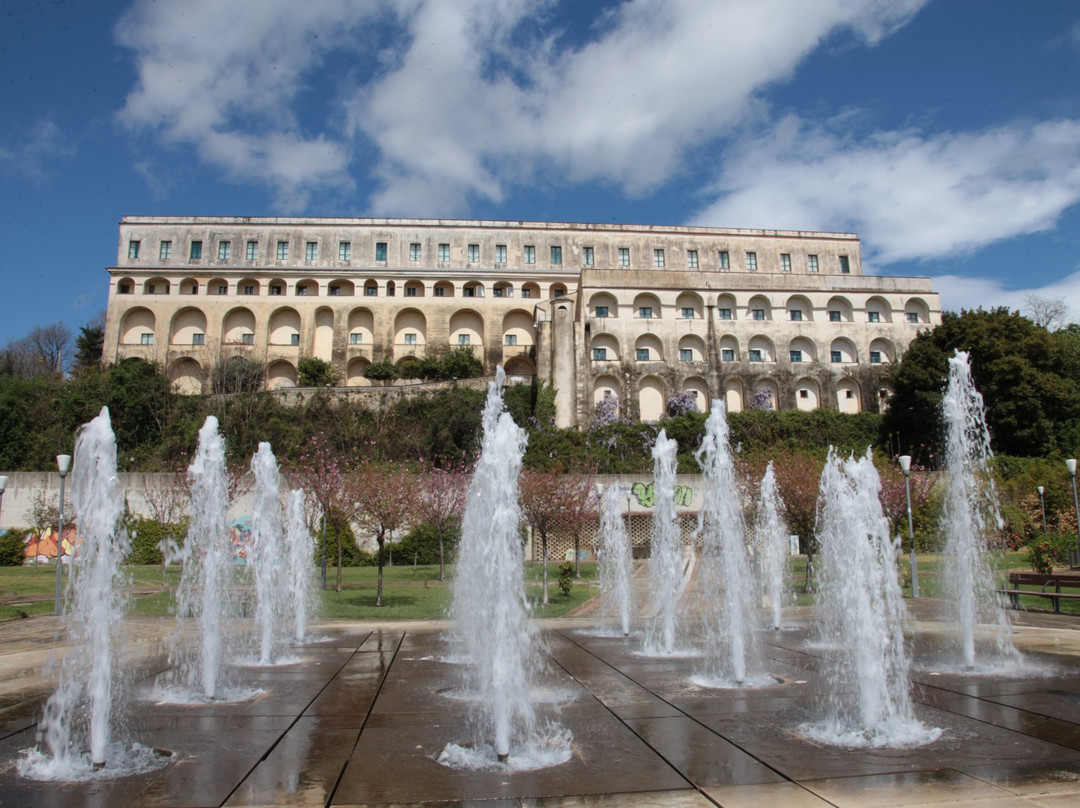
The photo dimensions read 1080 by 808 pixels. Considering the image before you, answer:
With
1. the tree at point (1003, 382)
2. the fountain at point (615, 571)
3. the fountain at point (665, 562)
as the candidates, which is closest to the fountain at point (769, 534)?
the fountain at point (615, 571)

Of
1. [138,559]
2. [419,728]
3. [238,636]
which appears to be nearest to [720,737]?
[419,728]

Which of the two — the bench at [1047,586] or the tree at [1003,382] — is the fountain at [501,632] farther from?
the tree at [1003,382]

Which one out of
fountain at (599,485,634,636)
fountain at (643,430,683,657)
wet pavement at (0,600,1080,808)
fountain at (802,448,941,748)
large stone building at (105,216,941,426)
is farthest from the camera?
large stone building at (105,216,941,426)

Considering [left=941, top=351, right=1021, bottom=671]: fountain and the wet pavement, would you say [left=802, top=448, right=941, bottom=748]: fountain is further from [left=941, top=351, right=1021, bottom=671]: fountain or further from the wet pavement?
[left=941, top=351, right=1021, bottom=671]: fountain

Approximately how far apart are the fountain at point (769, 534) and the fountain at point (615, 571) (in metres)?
3.44

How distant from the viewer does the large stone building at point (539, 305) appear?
5281 cm

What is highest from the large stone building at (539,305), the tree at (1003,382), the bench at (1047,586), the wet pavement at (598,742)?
the large stone building at (539,305)

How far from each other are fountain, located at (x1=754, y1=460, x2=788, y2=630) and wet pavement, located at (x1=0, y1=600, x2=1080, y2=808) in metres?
8.81

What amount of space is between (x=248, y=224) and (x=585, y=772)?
6418cm

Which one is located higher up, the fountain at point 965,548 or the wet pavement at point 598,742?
the fountain at point 965,548

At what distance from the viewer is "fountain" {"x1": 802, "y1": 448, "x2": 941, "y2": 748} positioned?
6.18m

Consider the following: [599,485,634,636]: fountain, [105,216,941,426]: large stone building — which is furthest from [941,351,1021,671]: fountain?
[105,216,941,426]: large stone building

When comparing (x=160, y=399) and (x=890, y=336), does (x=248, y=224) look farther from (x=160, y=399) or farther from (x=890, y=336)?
(x=890, y=336)

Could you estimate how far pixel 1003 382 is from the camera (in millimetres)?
40688
